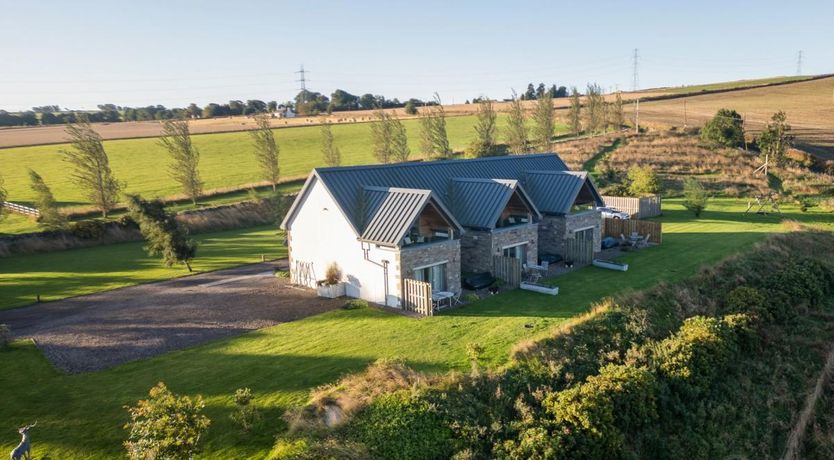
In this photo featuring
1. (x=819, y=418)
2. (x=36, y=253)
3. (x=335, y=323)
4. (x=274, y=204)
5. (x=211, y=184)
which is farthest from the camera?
(x=211, y=184)

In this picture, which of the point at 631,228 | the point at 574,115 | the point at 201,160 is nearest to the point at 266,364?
the point at 631,228

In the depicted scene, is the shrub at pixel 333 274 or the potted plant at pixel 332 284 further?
the shrub at pixel 333 274

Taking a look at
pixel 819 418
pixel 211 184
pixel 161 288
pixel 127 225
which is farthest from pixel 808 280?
pixel 211 184

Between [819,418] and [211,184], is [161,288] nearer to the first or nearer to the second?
[819,418]

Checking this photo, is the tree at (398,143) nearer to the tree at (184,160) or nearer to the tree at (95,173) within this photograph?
the tree at (184,160)

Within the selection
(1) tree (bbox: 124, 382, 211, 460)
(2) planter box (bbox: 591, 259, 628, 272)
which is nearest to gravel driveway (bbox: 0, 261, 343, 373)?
(1) tree (bbox: 124, 382, 211, 460)

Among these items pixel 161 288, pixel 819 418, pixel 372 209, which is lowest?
pixel 819 418

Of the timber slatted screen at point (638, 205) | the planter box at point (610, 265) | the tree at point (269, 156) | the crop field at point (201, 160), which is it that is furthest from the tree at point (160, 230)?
the timber slatted screen at point (638, 205)
